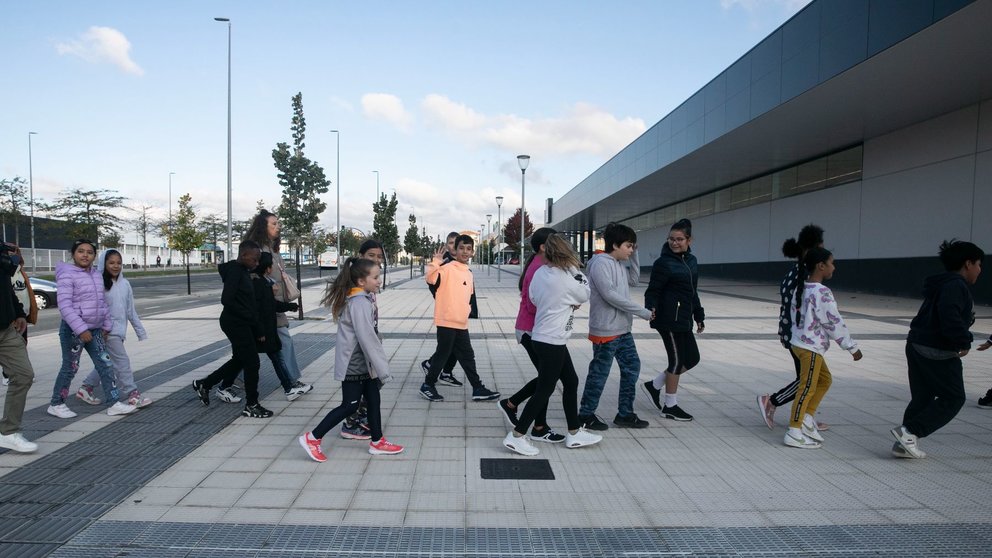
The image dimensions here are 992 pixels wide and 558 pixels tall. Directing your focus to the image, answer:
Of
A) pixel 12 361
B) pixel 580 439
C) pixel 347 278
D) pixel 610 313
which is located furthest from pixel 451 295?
pixel 12 361

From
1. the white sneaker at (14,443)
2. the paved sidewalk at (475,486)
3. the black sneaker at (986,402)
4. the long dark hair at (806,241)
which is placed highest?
the long dark hair at (806,241)

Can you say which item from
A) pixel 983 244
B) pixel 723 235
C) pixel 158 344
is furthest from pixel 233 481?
pixel 723 235

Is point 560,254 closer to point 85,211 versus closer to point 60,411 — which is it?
point 60,411

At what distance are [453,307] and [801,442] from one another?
321cm

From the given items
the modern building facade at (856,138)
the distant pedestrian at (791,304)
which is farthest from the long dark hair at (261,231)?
the modern building facade at (856,138)

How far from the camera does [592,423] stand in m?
4.86

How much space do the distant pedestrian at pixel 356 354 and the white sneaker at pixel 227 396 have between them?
1.98 metres

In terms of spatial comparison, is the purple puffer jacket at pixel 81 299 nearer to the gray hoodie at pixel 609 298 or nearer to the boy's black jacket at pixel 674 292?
the gray hoodie at pixel 609 298

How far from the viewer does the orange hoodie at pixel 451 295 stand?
5672 millimetres

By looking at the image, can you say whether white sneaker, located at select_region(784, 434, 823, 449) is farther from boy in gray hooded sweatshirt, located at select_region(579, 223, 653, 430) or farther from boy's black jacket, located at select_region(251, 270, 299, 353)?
boy's black jacket, located at select_region(251, 270, 299, 353)

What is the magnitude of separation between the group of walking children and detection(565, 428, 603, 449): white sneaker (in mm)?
4005

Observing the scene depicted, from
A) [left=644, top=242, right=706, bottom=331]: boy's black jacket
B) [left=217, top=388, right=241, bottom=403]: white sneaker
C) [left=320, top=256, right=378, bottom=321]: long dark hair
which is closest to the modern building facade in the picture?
[left=644, top=242, right=706, bottom=331]: boy's black jacket

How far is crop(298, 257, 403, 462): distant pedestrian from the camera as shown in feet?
13.4

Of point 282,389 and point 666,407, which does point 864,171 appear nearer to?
point 666,407
